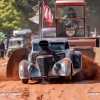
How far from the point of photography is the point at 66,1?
2492 centimetres

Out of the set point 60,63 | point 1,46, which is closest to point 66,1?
point 60,63

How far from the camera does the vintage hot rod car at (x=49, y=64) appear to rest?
1513 centimetres

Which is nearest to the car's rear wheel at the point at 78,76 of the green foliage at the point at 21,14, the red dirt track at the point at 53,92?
the red dirt track at the point at 53,92

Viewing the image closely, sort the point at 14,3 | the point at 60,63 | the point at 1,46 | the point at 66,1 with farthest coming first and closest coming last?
1. the point at 14,3
2. the point at 1,46
3. the point at 66,1
4. the point at 60,63

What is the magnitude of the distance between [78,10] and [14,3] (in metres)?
44.7

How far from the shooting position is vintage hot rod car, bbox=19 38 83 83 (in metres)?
15.1

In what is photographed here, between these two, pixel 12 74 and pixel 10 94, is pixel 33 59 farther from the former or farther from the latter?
pixel 10 94

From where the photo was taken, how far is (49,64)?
50.0 feet

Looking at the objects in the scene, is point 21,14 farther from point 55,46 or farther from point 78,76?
point 78,76

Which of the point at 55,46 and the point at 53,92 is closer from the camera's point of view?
the point at 53,92

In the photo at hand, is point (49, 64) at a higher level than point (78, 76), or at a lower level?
higher

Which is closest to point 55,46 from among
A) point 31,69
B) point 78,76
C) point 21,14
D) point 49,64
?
point 78,76

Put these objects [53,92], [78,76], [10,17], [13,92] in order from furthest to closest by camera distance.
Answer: [10,17] → [78,76] → [13,92] → [53,92]

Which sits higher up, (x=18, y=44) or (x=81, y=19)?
(x=81, y=19)
